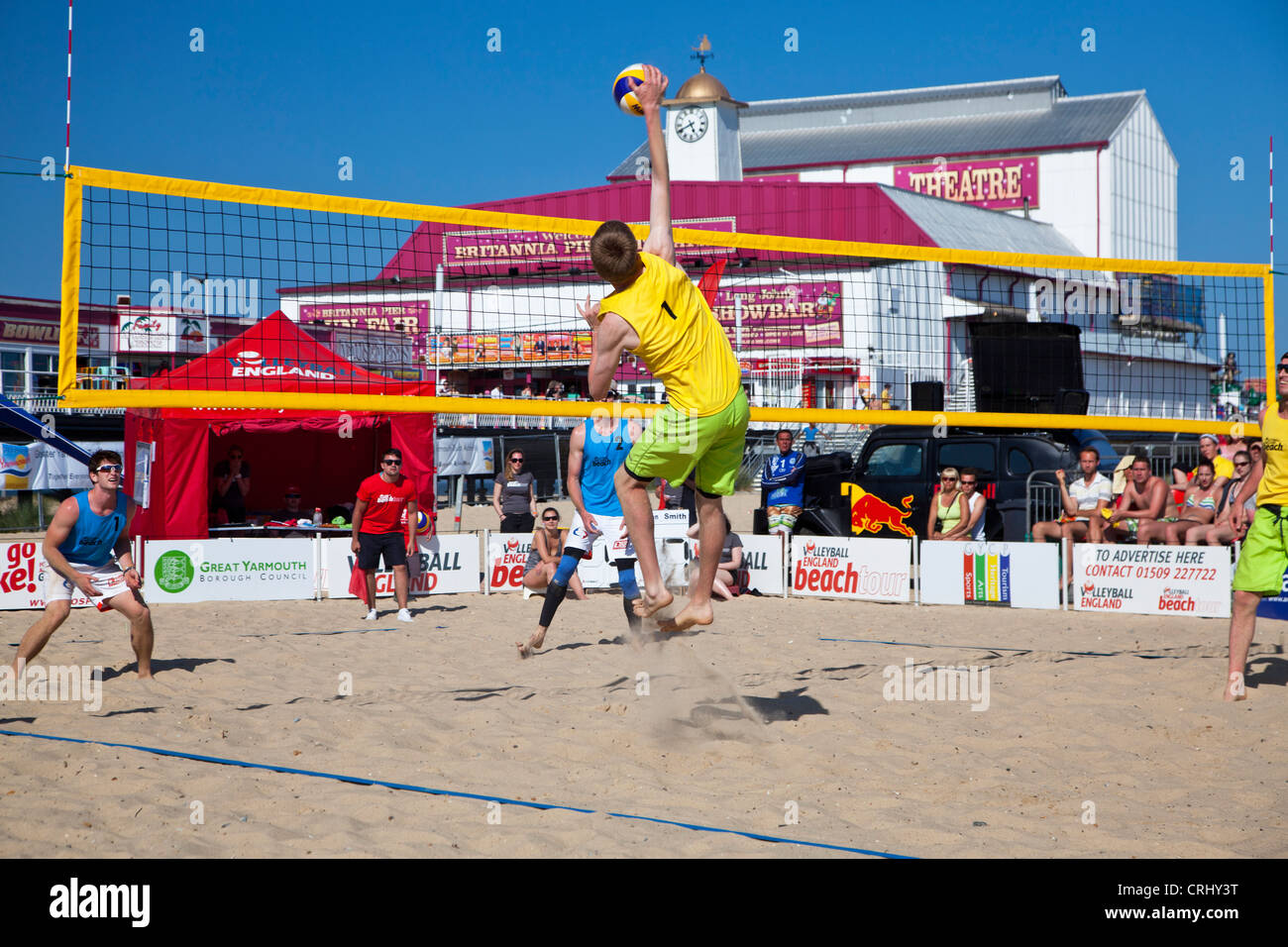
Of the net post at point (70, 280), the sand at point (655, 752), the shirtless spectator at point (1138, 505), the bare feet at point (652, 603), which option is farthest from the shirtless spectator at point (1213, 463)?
the net post at point (70, 280)

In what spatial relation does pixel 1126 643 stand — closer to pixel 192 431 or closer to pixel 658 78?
pixel 658 78

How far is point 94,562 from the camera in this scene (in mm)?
6781

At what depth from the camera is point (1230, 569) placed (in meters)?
9.74

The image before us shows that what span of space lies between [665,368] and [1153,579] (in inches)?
289

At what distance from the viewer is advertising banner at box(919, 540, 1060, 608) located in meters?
10.6

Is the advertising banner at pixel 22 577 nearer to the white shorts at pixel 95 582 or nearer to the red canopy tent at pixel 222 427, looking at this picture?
the red canopy tent at pixel 222 427

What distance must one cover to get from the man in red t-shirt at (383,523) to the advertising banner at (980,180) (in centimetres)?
3745

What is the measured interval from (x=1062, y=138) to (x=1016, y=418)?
4048 centimetres

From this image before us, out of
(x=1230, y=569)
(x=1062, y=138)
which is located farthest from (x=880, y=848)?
(x=1062, y=138)

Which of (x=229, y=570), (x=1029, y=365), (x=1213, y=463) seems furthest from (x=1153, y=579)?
(x=229, y=570)

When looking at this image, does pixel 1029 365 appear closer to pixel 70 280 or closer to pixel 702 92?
pixel 70 280

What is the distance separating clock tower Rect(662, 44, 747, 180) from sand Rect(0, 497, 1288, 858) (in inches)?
1388

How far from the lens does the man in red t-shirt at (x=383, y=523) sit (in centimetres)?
1039

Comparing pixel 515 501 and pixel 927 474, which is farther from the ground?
pixel 927 474
